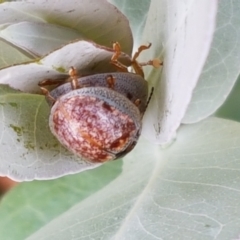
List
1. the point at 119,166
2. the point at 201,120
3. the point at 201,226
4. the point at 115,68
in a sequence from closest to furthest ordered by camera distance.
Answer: the point at 201,226, the point at 115,68, the point at 201,120, the point at 119,166

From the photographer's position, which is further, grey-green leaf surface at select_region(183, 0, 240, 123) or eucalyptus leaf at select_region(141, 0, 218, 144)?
grey-green leaf surface at select_region(183, 0, 240, 123)

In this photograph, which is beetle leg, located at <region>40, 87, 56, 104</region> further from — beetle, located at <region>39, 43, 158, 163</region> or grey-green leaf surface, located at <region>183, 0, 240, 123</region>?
grey-green leaf surface, located at <region>183, 0, 240, 123</region>

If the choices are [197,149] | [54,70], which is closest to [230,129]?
[197,149]

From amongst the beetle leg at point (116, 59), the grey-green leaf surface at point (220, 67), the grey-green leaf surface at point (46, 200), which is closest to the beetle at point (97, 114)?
the beetle leg at point (116, 59)

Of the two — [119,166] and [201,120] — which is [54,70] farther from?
[119,166]

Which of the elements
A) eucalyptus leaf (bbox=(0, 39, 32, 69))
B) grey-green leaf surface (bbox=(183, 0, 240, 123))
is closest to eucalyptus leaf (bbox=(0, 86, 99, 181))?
eucalyptus leaf (bbox=(0, 39, 32, 69))

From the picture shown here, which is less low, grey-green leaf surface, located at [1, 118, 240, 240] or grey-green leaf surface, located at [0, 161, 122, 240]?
grey-green leaf surface, located at [1, 118, 240, 240]
